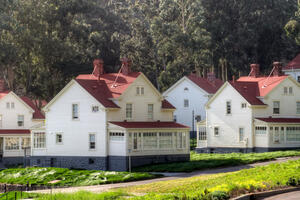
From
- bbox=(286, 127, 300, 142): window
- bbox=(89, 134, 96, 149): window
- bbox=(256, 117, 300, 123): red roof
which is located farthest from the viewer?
bbox=(286, 127, 300, 142): window

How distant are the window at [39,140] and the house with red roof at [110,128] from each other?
45 centimetres

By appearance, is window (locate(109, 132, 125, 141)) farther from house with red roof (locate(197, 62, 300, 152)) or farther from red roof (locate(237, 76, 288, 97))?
red roof (locate(237, 76, 288, 97))

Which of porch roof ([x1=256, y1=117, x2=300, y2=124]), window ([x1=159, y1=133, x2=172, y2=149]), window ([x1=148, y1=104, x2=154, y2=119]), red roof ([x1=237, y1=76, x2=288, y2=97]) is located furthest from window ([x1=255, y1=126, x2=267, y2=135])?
window ([x1=148, y1=104, x2=154, y2=119])

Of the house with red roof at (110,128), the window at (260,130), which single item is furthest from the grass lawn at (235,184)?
the window at (260,130)

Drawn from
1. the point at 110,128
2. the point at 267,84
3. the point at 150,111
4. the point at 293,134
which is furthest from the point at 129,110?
the point at 293,134

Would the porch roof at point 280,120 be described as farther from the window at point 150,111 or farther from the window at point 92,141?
the window at point 92,141

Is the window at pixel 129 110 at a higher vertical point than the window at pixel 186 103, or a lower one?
lower

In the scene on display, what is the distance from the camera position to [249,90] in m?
69.8

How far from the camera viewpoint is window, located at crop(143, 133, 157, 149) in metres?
58.2

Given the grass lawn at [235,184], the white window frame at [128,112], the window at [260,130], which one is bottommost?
the grass lawn at [235,184]

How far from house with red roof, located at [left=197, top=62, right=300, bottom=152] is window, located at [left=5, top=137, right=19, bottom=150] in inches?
799

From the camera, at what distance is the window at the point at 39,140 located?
63.4 meters

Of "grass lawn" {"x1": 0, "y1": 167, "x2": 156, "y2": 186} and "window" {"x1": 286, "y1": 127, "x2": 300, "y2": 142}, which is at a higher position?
"window" {"x1": 286, "y1": 127, "x2": 300, "y2": 142}

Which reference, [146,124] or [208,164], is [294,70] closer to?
[146,124]
